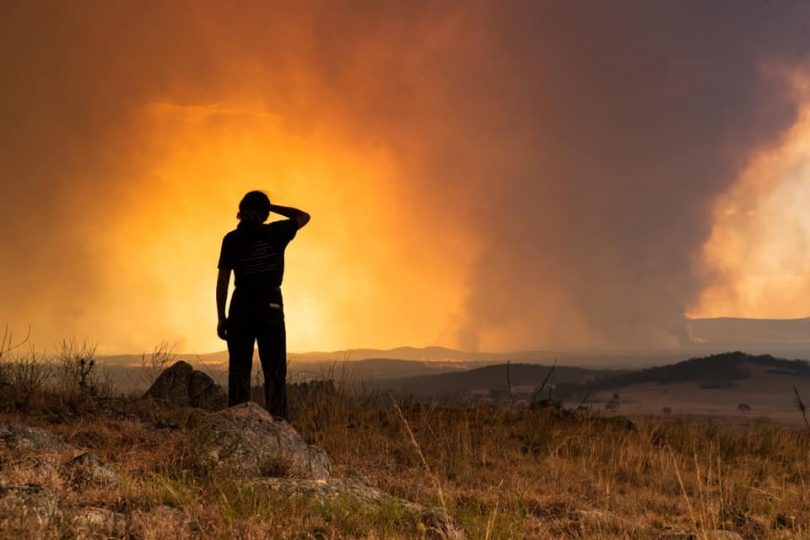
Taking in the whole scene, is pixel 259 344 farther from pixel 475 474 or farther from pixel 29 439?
pixel 475 474

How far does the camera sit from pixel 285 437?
6582 millimetres

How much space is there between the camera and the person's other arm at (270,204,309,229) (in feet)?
26.6

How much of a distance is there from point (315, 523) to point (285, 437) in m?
2.22

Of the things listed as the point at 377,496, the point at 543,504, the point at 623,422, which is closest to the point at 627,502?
the point at 543,504

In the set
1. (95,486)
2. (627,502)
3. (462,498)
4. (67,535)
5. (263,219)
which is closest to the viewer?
(67,535)

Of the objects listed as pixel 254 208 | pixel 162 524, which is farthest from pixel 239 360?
pixel 162 524

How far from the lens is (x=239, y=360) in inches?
311

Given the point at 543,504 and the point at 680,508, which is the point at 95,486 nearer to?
the point at 543,504

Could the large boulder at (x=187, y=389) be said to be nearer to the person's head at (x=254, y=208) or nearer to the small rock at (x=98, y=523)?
the person's head at (x=254, y=208)

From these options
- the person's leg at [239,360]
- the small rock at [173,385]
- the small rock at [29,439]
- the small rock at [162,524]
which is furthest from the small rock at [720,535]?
the small rock at [173,385]

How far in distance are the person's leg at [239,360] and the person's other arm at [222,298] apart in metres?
0.15

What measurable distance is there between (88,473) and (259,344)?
3052 millimetres

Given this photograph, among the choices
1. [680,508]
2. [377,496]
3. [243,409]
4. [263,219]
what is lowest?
[680,508]

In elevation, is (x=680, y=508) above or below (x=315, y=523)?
below
